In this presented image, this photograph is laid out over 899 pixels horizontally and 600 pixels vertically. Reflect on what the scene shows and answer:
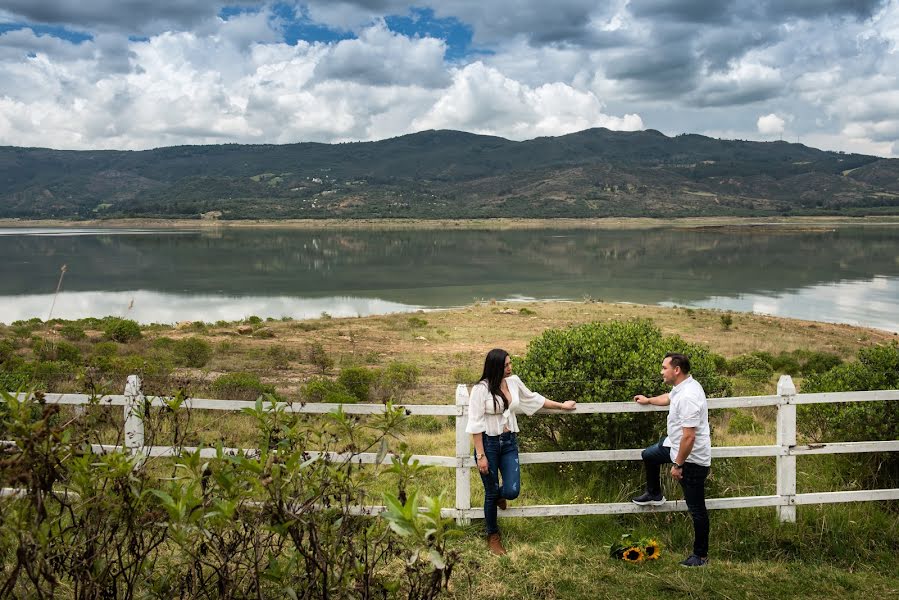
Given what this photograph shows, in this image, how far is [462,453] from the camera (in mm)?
5855

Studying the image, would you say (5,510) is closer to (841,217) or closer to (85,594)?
(85,594)

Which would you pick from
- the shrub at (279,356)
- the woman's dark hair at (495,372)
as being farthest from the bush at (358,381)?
the woman's dark hair at (495,372)

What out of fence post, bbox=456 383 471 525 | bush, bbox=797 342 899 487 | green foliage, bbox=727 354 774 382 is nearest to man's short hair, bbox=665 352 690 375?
fence post, bbox=456 383 471 525

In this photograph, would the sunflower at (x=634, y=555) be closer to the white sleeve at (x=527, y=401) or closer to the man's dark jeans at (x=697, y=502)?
the man's dark jeans at (x=697, y=502)

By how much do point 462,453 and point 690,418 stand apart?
192 centimetres

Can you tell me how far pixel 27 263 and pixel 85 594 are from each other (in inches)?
3257

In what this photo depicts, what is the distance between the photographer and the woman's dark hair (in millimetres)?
5484

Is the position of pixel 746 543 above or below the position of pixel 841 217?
below

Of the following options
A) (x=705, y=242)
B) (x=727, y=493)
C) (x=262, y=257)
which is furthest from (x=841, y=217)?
(x=727, y=493)

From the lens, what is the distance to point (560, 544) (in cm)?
586

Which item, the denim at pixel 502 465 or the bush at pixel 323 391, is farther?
the bush at pixel 323 391

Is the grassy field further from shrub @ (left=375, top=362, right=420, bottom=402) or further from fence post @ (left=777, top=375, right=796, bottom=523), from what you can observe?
shrub @ (left=375, top=362, right=420, bottom=402)

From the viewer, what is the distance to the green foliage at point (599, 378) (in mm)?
7105

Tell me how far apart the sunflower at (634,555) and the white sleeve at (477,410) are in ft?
5.23
